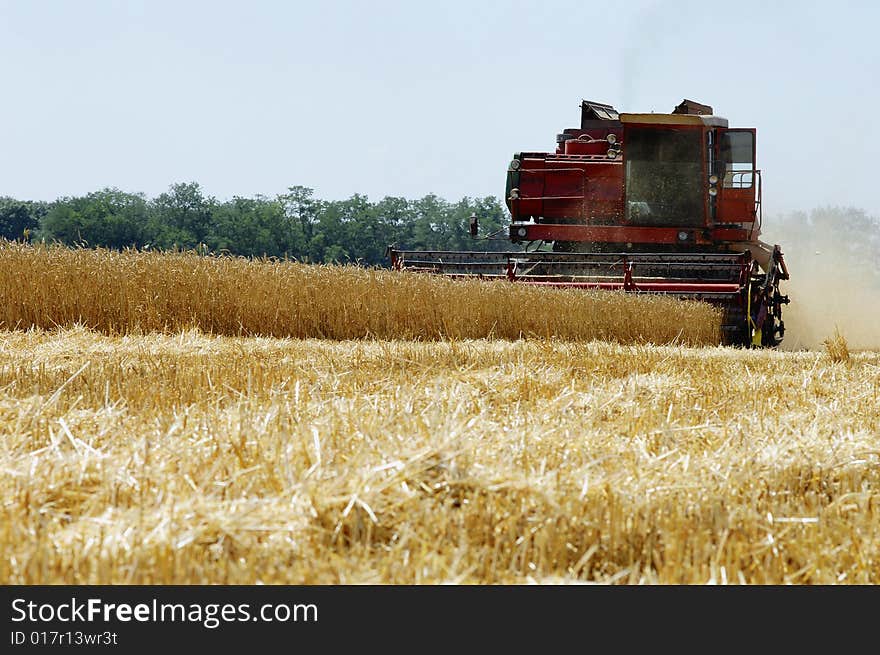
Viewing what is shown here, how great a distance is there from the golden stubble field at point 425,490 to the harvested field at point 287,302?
548 cm

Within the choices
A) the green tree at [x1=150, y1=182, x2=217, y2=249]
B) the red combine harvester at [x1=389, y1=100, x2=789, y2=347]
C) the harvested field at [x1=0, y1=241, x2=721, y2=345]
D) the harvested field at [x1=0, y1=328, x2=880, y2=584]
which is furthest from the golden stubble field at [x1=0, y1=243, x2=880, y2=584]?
the green tree at [x1=150, y1=182, x2=217, y2=249]

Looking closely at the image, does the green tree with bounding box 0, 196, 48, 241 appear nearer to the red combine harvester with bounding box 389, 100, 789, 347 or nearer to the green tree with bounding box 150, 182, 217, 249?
the green tree with bounding box 150, 182, 217, 249

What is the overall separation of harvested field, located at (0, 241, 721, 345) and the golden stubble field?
5.48 metres

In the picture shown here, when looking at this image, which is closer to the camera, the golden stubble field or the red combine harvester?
Answer: the golden stubble field

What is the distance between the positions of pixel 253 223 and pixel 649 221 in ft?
225

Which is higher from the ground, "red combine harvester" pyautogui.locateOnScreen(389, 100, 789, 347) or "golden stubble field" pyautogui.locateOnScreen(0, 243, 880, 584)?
"red combine harvester" pyautogui.locateOnScreen(389, 100, 789, 347)

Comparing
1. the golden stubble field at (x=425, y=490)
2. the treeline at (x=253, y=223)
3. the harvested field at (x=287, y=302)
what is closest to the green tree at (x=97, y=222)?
the treeline at (x=253, y=223)

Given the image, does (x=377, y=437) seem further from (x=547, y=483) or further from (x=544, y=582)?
(x=544, y=582)

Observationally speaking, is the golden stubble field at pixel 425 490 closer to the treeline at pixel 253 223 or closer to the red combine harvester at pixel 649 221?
the red combine harvester at pixel 649 221

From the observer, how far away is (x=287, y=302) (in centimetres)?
1025

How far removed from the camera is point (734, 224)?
14.4 m

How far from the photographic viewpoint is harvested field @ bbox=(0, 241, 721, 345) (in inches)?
382

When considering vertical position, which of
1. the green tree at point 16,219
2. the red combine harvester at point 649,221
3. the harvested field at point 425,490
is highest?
the green tree at point 16,219

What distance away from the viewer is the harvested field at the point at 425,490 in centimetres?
208
